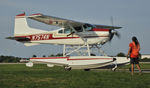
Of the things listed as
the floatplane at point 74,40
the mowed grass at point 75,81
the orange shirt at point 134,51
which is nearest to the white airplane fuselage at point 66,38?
the floatplane at point 74,40

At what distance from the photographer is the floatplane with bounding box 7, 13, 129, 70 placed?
18533 millimetres

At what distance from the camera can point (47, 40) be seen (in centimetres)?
2331

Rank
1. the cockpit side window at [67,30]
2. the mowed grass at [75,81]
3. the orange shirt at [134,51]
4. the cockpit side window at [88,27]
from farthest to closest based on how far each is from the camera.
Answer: the cockpit side window at [67,30] < the cockpit side window at [88,27] < the orange shirt at [134,51] < the mowed grass at [75,81]

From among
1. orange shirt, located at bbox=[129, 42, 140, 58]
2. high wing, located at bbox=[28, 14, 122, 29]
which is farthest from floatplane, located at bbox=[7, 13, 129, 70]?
orange shirt, located at bbox=[129, 42, 140, 58]

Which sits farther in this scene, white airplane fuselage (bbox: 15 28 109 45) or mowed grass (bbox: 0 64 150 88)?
white airplane fuselage (bbox: 15 28 109 45)

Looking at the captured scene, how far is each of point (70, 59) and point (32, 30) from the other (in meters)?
7.42

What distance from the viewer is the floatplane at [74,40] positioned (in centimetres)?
1853

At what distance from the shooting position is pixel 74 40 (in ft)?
71.4

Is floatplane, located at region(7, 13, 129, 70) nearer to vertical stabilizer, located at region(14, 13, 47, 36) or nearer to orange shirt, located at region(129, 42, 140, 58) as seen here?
vertical stabilizer, located at region(14, 13, 47, 36)

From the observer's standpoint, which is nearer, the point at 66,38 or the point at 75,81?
the point at 75,81

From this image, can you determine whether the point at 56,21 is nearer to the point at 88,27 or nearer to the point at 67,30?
the point at 67,30

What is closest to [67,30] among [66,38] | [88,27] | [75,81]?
[66,38]

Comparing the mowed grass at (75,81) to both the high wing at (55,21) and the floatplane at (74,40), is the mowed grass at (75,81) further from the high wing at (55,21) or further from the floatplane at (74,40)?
the high wing at (55,21)

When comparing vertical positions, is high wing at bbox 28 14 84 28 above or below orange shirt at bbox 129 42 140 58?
above
